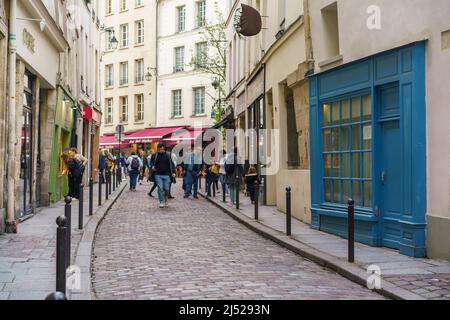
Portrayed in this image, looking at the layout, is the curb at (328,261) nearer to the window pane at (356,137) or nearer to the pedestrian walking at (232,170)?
the window pane at (356,137)

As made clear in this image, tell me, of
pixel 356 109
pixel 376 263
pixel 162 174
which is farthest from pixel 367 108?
pixel 162 174

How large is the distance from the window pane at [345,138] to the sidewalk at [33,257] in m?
4.77

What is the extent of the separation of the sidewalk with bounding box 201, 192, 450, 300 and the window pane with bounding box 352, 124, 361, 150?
5.24ft

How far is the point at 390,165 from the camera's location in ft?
31.2

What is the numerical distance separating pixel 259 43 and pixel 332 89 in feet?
27.7

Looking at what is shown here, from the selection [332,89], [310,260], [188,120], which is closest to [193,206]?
[332,89]

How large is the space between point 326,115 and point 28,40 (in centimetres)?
628

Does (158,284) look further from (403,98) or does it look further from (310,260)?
(403,98)

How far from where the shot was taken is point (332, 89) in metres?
11.1

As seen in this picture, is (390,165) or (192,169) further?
(192,169)

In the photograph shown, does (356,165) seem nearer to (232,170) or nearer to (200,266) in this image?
(200,266)

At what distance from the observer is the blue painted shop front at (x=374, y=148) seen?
8.65 meters
